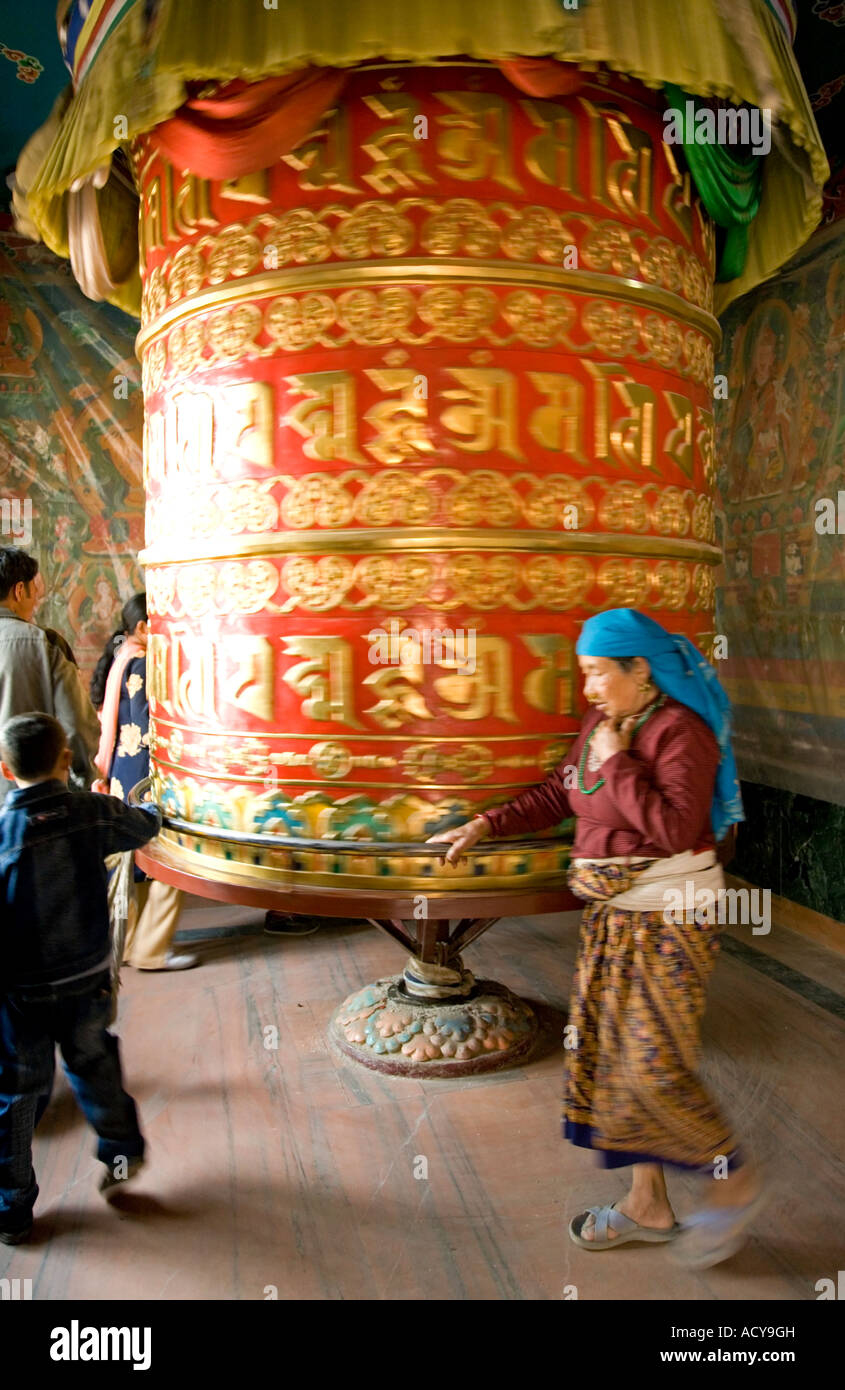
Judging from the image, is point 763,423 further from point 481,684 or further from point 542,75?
point 481,684

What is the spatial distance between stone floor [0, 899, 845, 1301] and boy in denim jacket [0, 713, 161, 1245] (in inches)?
11.3

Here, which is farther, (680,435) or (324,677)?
(680,435)

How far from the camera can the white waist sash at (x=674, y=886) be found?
6.61 feet

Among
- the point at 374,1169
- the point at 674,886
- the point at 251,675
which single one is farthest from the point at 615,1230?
the point at 251,675

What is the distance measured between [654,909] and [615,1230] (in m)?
0.73

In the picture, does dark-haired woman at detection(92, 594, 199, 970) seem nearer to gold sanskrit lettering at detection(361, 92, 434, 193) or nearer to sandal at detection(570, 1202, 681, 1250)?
gold sanskrit lettering at detection(361, 92, 434, 193)

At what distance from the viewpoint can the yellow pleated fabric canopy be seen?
2043 mm

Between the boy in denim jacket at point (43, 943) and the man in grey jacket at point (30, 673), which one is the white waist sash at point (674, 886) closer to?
the boy in denim jacket at point (43, 943)

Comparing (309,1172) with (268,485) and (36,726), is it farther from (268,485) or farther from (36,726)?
(268,485)

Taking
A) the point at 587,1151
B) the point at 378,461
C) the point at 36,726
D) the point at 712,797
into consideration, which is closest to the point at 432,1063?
the point at 587,1151

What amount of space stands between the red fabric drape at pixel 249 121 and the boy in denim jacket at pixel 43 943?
4.61ft

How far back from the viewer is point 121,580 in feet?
15.1

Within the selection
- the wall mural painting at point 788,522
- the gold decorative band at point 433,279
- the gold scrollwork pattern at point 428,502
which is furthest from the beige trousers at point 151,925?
the wall mural painting at point 788,522

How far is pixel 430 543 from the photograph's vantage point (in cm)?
232
